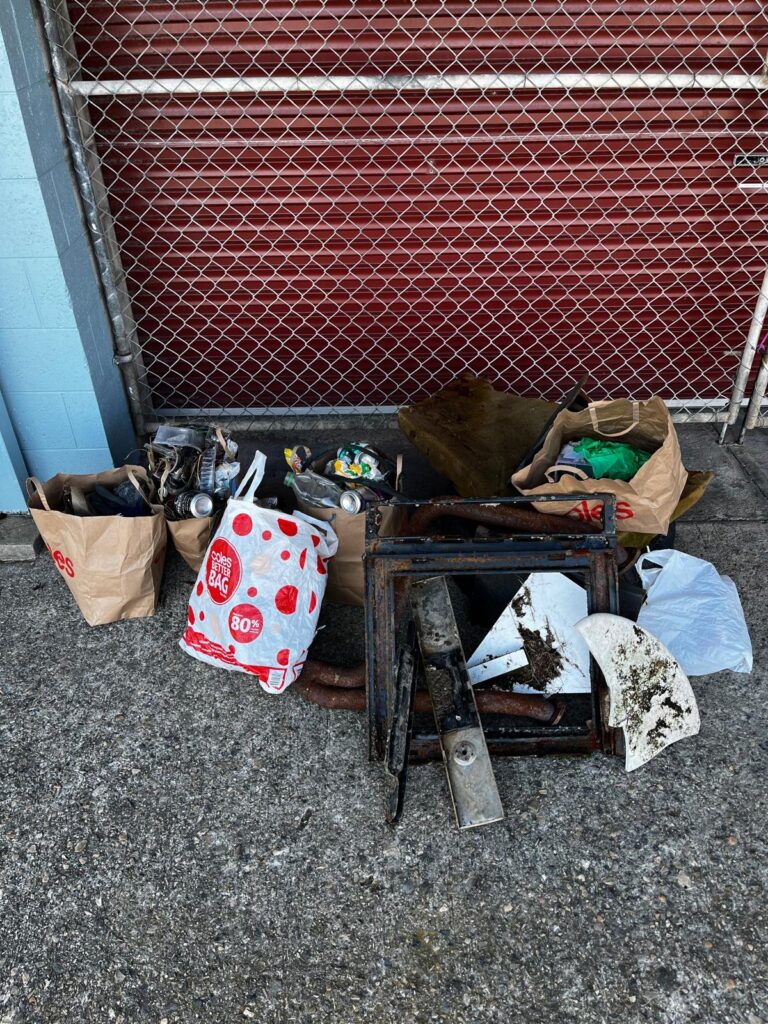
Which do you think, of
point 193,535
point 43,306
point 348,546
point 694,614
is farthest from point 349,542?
point 43,306

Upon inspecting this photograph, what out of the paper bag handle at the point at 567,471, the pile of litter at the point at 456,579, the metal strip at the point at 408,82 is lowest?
the pile of litter at the point at 456,579

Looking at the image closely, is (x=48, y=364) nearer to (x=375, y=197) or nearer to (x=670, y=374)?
(x=375, y=197)

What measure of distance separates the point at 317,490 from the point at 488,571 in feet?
2.52

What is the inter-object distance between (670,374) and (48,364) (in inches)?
116

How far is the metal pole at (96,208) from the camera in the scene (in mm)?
3061

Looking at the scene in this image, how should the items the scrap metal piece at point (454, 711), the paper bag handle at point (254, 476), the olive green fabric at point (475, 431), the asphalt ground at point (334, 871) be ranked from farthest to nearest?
the olive green fabric at point (475, 431) → the paper bag handle at point (254, 476) → the scrap metal piece at point (454, 711) → the asphalt ground at point (334, 871)

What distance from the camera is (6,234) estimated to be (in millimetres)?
3027

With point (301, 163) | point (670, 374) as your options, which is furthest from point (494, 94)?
point (670, 374)

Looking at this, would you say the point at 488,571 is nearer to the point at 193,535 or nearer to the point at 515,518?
the point at 515,518

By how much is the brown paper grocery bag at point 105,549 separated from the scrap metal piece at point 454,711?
1.02 meters

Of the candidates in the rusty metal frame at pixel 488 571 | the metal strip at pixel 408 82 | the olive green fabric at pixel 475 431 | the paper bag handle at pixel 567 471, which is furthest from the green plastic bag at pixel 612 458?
the metal strip at pixel 408 82

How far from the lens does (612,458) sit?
301cm

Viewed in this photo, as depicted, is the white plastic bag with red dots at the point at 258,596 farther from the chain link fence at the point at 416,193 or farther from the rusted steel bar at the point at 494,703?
the chain link fence at the point at 416,193

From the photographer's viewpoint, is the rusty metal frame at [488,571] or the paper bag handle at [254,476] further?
the paper bag handle at [254,476]
